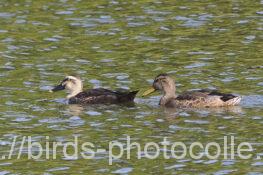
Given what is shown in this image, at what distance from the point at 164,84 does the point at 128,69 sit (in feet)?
7.00

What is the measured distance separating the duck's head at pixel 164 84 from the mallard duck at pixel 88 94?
890mm

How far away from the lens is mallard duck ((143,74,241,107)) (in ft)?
73.8

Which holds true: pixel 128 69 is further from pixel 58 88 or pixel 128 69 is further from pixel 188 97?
pixel 188 97

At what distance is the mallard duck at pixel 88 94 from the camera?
23.0 metres

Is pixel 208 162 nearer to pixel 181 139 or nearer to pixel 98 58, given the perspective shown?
pixel 181 139

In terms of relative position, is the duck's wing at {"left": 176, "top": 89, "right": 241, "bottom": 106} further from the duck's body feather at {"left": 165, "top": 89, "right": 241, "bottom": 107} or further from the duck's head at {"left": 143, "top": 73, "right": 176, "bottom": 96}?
the duck's head at {"left": 143, "top": 73, "right": 176, "bottom": 96}

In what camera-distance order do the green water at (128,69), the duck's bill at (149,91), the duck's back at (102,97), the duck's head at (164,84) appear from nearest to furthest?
the green water at (128,69) → the duck's back at (102,97) → the duck's head at (164,84) → the duck's bill at (149,91)

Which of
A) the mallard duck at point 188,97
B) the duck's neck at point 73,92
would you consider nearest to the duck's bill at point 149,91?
the mallard duck at point 188,97

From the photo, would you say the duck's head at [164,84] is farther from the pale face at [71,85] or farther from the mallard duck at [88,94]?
the pale face at [71,85]

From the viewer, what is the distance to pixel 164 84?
926 inches

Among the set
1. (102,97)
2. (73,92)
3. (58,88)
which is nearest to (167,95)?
(102,97)

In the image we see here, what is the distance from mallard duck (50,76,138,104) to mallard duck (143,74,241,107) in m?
0.89

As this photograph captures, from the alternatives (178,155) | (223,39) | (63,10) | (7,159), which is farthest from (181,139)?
(63,10)

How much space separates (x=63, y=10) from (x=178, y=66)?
6592mm
